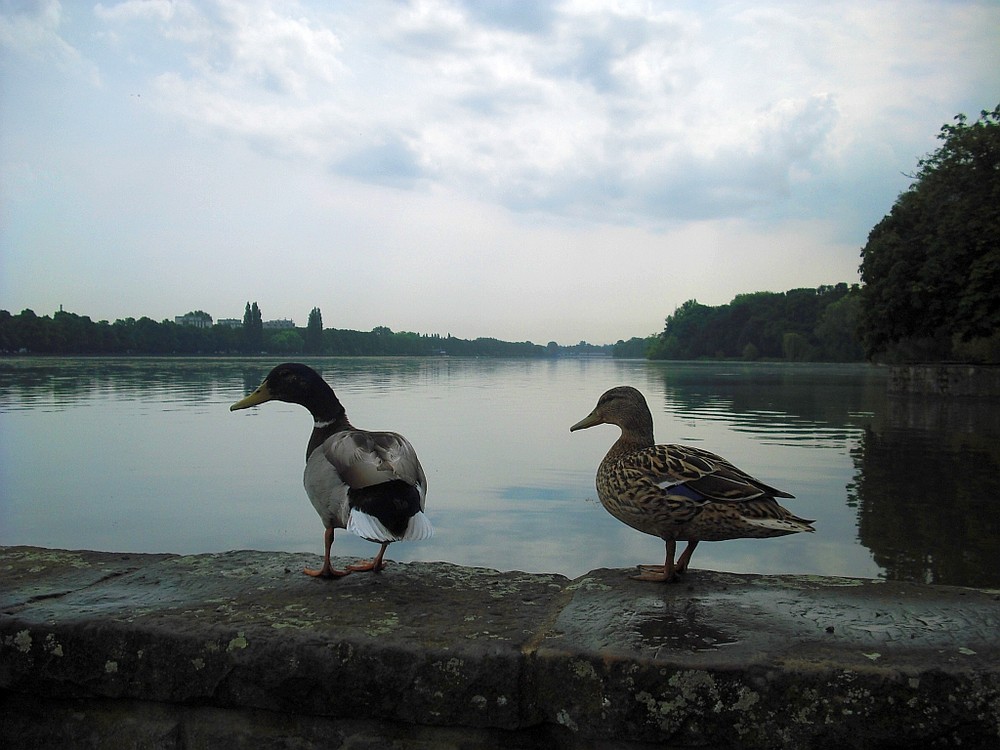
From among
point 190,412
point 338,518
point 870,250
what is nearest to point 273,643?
point 338,518

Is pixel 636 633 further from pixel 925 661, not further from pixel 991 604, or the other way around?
pixel 991 604

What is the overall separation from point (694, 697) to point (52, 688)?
6.01 feet

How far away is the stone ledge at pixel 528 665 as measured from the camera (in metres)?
2.06

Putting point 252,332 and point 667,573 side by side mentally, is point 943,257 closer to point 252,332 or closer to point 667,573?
point 667,573

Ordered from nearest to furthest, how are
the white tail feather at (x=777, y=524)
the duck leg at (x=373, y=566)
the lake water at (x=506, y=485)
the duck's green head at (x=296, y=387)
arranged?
the white tail feather at (x=777, y=524), the duck leg at (x=373, y=566), the duck's green head at (x=296, y=387), the lake water at (x=506, y=485)

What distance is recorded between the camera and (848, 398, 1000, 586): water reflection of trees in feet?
22.1

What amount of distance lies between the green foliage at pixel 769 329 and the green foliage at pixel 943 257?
170 ft

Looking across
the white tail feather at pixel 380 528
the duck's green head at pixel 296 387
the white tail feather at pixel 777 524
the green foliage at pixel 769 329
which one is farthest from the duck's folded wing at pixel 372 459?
the green foliage at pixel 769 329

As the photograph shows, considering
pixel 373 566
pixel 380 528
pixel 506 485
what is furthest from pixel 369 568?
pixel 506 485

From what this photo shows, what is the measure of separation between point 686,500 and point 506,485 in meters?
7.71

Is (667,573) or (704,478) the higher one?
(704,478)

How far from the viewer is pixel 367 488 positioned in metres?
3.14

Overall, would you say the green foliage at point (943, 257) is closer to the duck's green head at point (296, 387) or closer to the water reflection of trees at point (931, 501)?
the water reflection of trees at point (931, 501)

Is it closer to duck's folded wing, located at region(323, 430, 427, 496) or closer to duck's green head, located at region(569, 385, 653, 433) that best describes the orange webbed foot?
duck's folded wing, located at region(323, 430, 427, 496)
